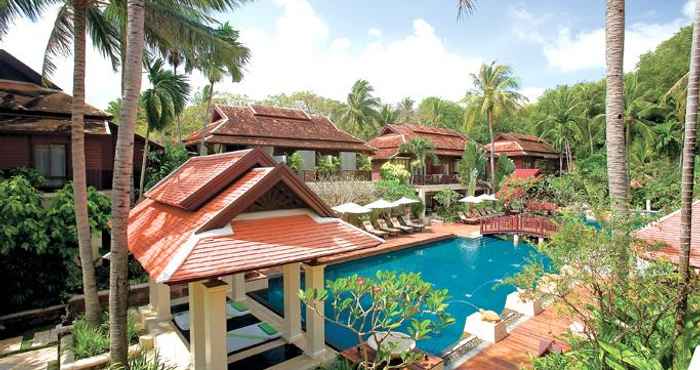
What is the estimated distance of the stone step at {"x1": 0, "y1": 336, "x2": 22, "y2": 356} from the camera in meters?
8.57

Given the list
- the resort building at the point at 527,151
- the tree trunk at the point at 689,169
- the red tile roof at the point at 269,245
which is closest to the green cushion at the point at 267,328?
the red tile roof at the point at 269,245

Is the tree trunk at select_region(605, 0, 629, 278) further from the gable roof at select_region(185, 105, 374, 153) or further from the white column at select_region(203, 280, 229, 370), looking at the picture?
the gable roof at select_region(185, 105, 374, 153)

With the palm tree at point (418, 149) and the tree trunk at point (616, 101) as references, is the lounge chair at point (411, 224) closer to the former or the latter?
the palm tree at point (418, 149)

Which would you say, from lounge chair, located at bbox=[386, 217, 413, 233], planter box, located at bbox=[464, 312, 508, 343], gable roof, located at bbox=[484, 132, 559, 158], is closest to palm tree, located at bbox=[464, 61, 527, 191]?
gable roof, located at bbox=[484, 132, 559, 158]

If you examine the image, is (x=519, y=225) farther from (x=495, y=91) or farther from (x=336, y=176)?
(x=495, y=91)

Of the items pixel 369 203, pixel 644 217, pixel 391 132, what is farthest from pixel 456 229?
pixel 644 217

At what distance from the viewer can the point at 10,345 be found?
887cm

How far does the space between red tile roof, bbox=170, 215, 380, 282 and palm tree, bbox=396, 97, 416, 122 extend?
4718 centimetres

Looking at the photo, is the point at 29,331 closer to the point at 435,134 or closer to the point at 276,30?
the point at 276,30

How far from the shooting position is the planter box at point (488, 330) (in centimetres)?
866

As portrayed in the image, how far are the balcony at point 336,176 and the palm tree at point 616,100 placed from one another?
16323 millimetres

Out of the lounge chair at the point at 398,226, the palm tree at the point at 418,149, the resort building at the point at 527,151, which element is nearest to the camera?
the lounge chair at the point at 398,226

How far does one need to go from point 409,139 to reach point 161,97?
63.1ft

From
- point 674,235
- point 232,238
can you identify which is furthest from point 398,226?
point 232,238
